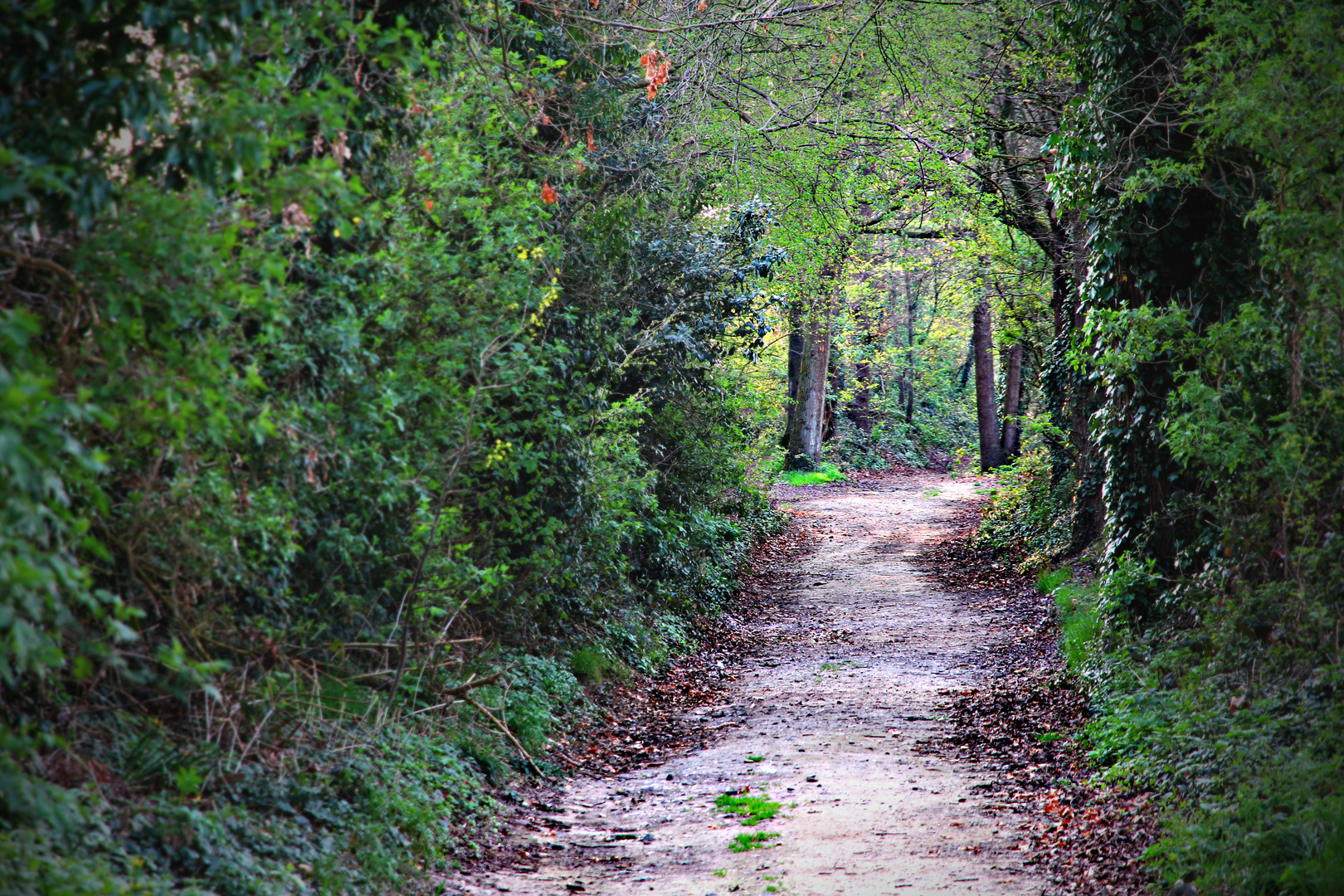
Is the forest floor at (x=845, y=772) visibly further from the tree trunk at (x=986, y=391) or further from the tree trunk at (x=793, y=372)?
the tree trunk at (x=793, y=372)

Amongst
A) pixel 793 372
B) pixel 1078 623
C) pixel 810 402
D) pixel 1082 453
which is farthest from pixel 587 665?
pixel 793 372

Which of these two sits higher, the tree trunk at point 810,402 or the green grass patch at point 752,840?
the tree trunk at point 810,402

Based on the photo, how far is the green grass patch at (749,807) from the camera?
7148 millimetres

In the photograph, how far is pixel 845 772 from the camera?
26.6 feet

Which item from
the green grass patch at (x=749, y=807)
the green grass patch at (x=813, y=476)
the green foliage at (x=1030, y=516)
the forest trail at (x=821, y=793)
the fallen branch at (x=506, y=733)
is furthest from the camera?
the green grass patch at (x=813, y=476)

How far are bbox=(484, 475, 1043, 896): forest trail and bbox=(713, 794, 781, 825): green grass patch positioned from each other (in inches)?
3.6

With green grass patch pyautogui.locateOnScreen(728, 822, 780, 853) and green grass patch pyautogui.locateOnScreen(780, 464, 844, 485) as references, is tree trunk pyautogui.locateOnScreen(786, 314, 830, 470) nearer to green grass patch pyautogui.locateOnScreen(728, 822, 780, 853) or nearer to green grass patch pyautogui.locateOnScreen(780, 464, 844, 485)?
green grass patch pyautogui.locateOnScreen(780, 464, 844, 485)

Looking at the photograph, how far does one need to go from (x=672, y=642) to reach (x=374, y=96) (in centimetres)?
819

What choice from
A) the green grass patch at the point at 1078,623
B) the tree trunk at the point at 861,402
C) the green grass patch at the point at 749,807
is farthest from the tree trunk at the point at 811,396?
the green grass patch at the point at 749,807

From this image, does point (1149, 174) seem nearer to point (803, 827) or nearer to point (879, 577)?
point (803, 827)

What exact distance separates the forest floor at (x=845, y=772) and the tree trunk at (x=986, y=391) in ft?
50.3

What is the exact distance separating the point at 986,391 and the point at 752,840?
25.6 metres

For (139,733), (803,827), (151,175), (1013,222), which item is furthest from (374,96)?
(1013,222)

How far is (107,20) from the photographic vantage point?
380 cm
